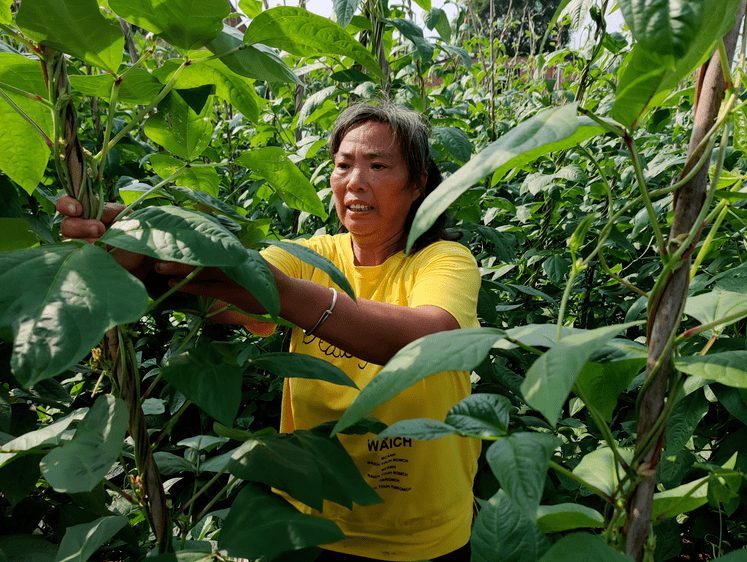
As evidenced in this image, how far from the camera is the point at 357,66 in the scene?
2.00m

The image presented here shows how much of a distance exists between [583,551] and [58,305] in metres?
0.51

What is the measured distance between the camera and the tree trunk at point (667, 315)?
21.6 inches

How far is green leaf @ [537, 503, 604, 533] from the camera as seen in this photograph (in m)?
0.56

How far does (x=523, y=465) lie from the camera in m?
0.47

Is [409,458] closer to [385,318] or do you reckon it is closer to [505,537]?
[385,318]

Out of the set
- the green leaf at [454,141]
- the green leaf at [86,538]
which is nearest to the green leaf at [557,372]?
the green leaf at [86,538]

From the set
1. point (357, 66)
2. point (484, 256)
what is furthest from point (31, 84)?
point (484, 256)

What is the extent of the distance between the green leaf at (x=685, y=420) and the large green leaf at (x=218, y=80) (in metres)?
1.12

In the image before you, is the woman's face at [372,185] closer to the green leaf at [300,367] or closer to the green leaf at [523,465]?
the green leaf at [300,367]

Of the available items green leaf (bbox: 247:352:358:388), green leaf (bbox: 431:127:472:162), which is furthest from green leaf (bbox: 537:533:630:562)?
green leaf (bbox: 431:127:472:162)

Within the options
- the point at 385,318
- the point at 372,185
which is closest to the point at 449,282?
the point at 385,318

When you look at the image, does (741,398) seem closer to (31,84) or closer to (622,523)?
→ (622,523)

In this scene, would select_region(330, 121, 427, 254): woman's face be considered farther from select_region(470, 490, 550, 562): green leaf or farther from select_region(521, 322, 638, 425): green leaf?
select_region(521, 322, 638, 425): green leaf

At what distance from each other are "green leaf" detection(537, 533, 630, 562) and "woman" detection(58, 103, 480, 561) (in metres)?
0.59
